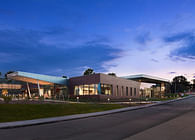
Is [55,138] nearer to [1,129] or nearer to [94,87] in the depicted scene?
[1,129]

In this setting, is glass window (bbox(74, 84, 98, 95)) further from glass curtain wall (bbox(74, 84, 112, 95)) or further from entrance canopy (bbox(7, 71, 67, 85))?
entrance canopy (bbox(7, 71, 67, 85))

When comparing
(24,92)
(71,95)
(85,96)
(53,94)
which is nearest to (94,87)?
(85,96)

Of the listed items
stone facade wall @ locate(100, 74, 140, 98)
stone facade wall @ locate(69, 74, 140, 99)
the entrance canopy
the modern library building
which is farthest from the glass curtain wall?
the entrance canopy

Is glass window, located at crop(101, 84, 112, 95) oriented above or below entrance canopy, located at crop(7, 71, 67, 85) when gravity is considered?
below

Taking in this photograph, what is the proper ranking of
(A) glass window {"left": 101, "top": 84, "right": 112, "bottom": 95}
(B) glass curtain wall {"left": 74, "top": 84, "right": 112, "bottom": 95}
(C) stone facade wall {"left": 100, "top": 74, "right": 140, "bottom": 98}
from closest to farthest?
(B) glass curtain wall {"left": 74, "top": 84, "right": 112, "bottom": 95}, (A) glass window {"left": 101, "top": 84, "right": 112, "bottom": 95}, (C) stone facade wall {"left": 100, "top": 74, "right": 140, "bottom": 98}

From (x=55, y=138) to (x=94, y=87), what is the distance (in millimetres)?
39822

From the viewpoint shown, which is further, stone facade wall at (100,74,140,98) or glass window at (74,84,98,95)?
stone facade wall at (100,74,140,98)

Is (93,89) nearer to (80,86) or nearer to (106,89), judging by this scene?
(106,89)

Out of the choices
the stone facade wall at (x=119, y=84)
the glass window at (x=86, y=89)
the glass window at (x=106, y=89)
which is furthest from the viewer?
the stone facade wall at (x=119, y=84)

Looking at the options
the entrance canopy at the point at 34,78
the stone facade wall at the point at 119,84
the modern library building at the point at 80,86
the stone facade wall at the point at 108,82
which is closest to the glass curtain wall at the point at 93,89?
the modern library building at the point at 80,86

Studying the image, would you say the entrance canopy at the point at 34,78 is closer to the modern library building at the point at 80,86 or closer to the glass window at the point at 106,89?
the modern library building at the point at 80,86

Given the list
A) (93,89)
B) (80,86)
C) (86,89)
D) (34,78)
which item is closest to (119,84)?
(93,89)

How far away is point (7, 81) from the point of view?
60.2 m

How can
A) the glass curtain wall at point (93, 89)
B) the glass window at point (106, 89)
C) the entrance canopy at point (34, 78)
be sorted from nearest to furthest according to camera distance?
the entrance canopy at point (34, 78), the glass curtain wall at point (93, 89), the glass window at point (106, 89)
